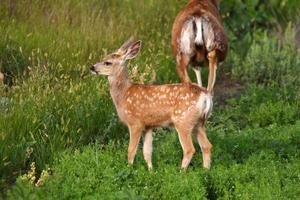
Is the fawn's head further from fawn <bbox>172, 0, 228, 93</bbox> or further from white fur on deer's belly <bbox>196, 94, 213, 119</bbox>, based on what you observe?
fawn <bbox>172, 0, 228, 93</bbox>

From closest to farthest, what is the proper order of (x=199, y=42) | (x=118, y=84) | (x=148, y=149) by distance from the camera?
1. (x=148, y=149)
2. (x=118, y=84)
3. (x=199, y=42)

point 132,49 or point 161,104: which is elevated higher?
point 132,49

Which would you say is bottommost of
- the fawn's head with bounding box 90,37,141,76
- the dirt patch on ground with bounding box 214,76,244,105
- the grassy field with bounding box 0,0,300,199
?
the dirt patch on ground with bounding box 214,76,244,105

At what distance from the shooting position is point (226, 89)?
1467 cm

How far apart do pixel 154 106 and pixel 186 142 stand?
49 centimetres

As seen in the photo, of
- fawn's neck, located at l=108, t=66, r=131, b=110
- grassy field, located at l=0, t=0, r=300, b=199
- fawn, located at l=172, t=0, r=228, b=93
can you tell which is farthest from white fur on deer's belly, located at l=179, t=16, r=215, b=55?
fawn's neck, located at l=108, t=66, r=131, b=110

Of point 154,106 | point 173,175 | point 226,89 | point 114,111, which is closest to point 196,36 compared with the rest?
point 114,111

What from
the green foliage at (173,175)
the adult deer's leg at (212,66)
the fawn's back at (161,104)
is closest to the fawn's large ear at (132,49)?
the fawn's back at (161,104)

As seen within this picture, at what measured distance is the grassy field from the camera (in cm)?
969

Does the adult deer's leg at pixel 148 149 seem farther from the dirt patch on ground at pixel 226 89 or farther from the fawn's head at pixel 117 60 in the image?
the dirt patch on ground at pixel 226 89

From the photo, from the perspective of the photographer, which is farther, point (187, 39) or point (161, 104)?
point (187, 39)

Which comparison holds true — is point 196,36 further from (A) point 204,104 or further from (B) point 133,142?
(B) point 133,142

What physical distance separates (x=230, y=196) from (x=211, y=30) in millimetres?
2983

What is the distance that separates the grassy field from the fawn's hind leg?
160mm
